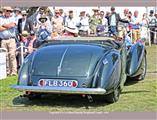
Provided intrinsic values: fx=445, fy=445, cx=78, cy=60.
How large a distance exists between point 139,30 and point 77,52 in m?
13.3

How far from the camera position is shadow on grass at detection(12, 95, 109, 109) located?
7996 millimetres

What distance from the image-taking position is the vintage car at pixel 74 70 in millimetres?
7641

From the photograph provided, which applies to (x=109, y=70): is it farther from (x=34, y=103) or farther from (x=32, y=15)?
(x=32, y=15)

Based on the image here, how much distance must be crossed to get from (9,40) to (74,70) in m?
4.51

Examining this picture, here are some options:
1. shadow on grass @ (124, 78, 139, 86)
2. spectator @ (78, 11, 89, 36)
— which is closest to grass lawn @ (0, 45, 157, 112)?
shadow on grass @ (124, 78, 139, 86)

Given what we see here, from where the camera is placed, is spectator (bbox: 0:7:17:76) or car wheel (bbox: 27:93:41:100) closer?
car wheel (bbox: 27:93:41:100)

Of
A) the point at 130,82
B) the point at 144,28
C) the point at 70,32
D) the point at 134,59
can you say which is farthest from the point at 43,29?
the point at 144,28

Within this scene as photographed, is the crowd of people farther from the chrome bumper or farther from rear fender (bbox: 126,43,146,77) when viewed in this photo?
the chrome bumper

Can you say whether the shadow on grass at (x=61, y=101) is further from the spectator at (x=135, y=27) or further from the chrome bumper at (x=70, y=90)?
the spectator at (x=135, y=27)

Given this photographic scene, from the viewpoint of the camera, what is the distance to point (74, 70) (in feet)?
25.6

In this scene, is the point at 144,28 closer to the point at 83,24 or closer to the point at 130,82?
the point at 83,24

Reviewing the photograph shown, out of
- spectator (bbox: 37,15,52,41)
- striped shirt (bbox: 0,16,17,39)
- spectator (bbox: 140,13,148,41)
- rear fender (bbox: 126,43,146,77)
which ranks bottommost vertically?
spectator (bbox: 140,13,148,41)

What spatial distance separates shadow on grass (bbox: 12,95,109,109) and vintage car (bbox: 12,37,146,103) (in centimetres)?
17
